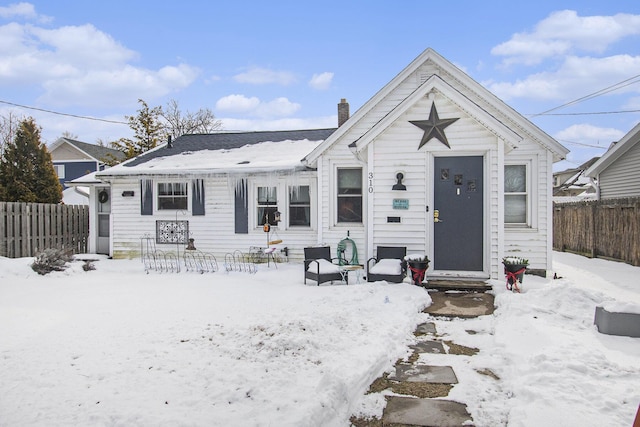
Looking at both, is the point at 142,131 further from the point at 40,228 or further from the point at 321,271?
the point at 321,271

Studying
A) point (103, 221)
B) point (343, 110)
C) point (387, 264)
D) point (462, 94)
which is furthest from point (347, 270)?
point (103, 221)

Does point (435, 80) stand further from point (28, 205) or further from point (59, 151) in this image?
point (59, 151)

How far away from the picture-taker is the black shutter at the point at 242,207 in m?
11.1

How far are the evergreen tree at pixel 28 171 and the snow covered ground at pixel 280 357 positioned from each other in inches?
457

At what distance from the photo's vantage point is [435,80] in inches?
307

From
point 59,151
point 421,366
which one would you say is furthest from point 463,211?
point 59,151

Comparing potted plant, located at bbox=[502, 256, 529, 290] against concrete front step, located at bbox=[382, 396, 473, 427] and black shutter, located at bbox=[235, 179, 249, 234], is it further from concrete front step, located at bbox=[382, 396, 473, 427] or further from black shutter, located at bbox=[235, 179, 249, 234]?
black shutter, located at bbox=[235, 179, 249, 234]

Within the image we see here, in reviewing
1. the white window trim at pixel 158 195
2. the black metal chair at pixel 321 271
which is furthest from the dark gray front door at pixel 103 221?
the black metal chair at pixel 321 271

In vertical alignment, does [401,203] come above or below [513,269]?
above

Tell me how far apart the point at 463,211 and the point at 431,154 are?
126cm

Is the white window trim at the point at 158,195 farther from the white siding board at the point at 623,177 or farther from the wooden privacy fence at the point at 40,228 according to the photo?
the white siding board at the point at 623,177

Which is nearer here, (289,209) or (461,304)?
(461,304)

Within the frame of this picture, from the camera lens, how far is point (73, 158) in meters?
30.9

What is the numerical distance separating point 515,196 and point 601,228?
Result: 5271 millimetres
